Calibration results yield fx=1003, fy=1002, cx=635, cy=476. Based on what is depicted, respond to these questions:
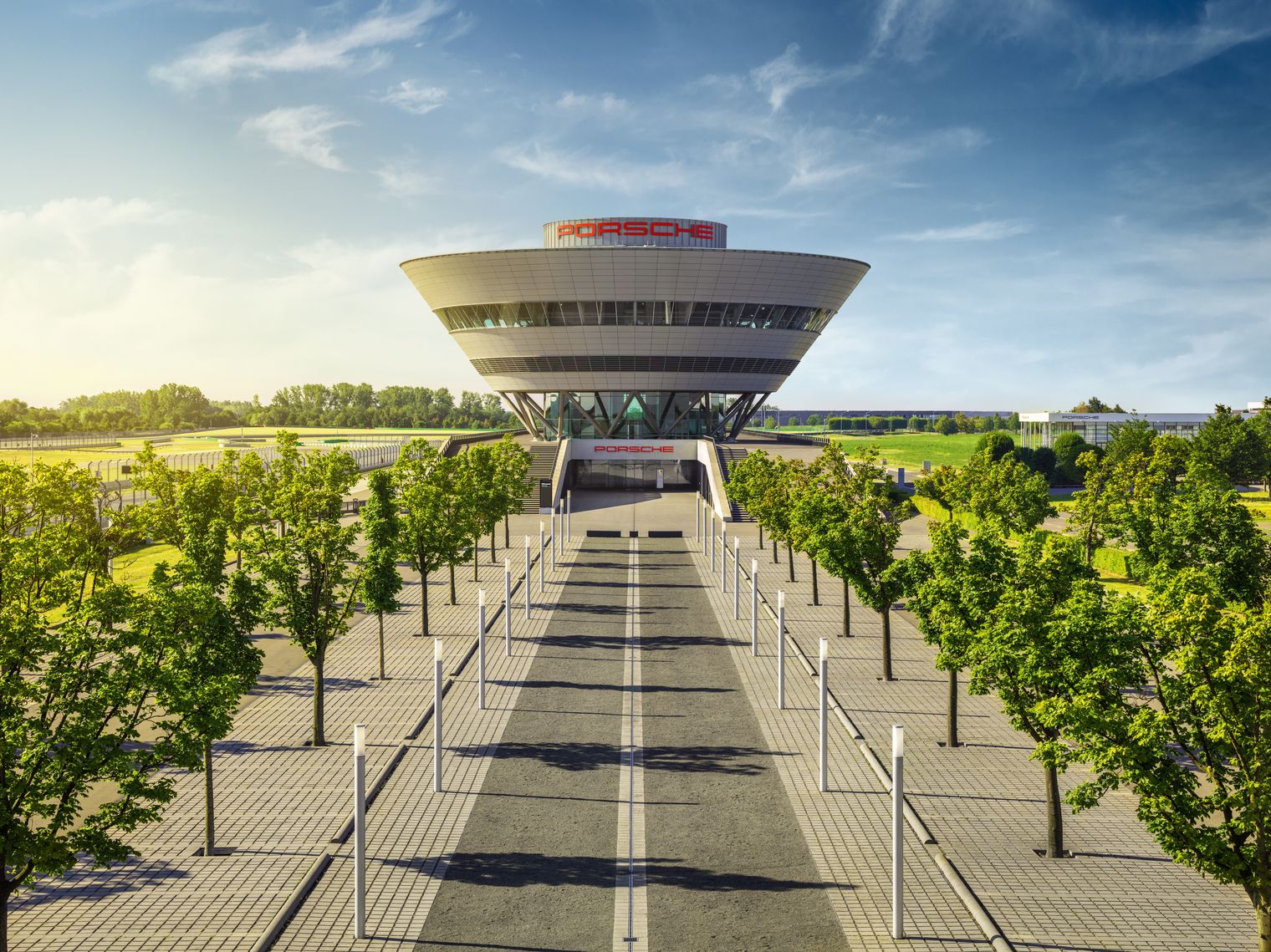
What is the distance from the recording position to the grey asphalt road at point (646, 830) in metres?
15.1

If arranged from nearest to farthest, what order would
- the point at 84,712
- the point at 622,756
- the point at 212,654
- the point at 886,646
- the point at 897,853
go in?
the point at 84,712 → the point at 897,853 → the point at 212,654 → the point at 622,756 → the point at 886,646

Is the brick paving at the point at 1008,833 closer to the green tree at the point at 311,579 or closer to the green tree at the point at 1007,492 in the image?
the green tree at the point at 311,579

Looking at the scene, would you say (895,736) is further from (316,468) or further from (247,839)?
(316,468)

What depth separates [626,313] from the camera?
3413 inches

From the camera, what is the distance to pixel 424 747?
76.8ft

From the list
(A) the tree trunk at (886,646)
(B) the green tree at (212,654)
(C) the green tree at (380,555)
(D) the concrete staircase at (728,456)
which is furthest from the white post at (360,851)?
(D) the concrete staircase at (728,456)

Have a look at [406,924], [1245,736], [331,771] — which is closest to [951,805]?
[1245,736]

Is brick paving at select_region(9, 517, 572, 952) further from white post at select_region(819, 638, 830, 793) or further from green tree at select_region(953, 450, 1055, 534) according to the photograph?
green tree at select_region(953, 450, 1055, 534)

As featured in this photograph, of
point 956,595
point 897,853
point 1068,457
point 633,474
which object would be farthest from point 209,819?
point 1068,457

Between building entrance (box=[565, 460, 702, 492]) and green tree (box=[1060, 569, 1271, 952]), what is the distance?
80.0 meters

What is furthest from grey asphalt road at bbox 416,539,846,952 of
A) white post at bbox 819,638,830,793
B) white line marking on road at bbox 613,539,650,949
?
white post at bbox 819,638,830,793

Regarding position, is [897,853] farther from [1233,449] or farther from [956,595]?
[1233,449]

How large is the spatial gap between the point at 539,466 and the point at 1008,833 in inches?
2597

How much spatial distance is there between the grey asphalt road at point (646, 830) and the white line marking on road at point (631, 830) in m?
0.14
